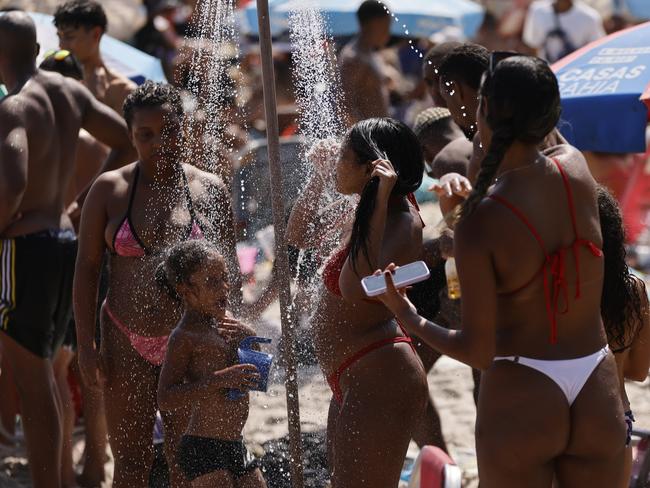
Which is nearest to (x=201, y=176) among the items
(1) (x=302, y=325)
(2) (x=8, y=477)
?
(1) (x=302, y=325)

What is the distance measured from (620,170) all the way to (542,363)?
593 centimetres

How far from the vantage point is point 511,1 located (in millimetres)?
13664

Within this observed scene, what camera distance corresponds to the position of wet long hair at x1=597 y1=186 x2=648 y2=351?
3.27m

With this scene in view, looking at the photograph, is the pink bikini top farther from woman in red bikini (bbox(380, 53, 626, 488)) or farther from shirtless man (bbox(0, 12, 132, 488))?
woman in red bikini (bbox(380, 53, 626, 488))

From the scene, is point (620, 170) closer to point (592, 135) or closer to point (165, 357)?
point (592, 135)

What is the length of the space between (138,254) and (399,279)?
4.64ft

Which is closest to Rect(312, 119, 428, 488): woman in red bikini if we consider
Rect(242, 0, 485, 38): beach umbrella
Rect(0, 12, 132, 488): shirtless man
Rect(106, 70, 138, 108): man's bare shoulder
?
Rect(0, 12, 132, 488): shirtless man

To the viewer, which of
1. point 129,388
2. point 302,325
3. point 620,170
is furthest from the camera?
point 620,170

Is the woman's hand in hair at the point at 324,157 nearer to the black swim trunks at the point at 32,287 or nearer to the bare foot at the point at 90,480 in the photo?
the black swim trunks at the point at 32,287

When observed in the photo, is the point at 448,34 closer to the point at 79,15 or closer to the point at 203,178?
the point at 79,15

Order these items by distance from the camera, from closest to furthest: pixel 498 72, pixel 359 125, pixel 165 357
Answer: pixel 498 72 → pixel 359 125 → pixel 165 357

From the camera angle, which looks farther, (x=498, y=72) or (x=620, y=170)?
(x=620, y=170)

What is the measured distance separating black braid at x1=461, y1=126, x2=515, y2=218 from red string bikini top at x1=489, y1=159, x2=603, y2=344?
0.13 feet

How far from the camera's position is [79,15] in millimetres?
5895
